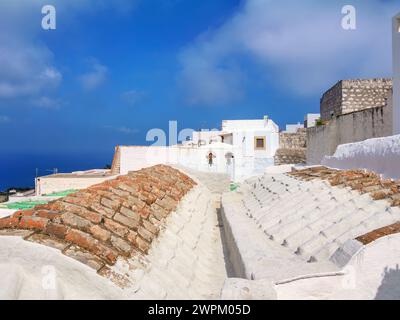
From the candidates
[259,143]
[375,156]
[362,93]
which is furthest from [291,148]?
[375,156]

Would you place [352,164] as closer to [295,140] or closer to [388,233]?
[388,233]

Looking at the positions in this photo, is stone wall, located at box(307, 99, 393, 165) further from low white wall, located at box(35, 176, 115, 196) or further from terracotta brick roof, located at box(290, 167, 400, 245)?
low white wall, located at box(35, 176, 115, 196)

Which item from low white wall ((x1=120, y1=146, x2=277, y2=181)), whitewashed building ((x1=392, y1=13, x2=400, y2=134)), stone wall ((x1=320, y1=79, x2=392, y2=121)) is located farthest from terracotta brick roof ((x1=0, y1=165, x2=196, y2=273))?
stone wall ((x1=320, y1=79, x2=392, y2=121))

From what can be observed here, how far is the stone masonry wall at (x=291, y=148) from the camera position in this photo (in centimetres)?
2897

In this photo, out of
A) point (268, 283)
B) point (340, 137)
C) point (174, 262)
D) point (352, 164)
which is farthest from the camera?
point (340, 137)

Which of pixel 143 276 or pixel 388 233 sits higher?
pixel 388 233

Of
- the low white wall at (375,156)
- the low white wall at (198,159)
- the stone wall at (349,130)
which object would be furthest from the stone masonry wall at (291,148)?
the low white wall at (375,156)

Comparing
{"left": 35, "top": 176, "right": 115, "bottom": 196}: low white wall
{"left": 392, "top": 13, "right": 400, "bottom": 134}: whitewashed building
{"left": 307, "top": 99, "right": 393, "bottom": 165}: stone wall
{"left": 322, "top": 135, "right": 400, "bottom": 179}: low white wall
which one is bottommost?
{"left": 35, "top": 176, "right": 115, "bottom": 196}: low white wall

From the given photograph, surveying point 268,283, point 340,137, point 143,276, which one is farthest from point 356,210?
point 340,137

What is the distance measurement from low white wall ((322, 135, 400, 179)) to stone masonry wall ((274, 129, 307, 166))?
74.0 feet

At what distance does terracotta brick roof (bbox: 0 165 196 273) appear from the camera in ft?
7.34

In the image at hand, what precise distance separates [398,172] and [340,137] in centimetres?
1146

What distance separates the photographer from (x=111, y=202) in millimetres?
3295
